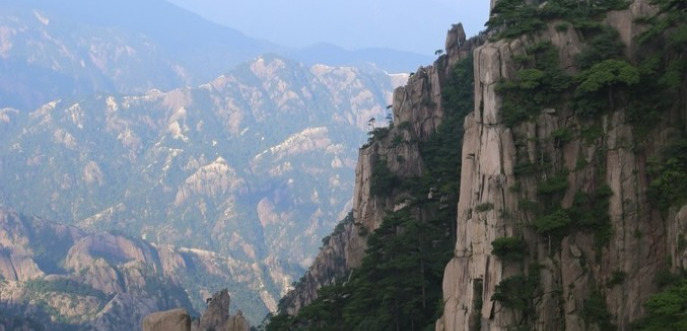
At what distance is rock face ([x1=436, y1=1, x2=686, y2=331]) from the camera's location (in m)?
50.1

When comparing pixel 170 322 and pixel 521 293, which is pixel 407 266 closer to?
pixel 521 293

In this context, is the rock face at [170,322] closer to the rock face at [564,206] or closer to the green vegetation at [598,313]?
the rock face at [564,206]

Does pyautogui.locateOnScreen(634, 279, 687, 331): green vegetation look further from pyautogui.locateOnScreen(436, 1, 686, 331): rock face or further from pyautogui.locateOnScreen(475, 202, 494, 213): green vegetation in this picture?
pyautogui.locateOnScreen(475, 202, 494, 213): green vegetation

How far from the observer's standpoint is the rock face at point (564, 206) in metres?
50.1

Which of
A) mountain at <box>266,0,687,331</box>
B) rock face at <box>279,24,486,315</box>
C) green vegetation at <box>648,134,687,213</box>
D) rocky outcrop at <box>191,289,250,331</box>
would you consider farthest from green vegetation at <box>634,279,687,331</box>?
rocky outcrop at <box>191,289,250,331</box>

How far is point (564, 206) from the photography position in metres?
52.0

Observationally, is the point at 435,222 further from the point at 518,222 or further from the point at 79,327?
the point at 79,327

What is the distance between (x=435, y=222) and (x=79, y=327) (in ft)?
439

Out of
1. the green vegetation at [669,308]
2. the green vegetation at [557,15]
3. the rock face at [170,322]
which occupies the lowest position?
the rock face at [170,322]

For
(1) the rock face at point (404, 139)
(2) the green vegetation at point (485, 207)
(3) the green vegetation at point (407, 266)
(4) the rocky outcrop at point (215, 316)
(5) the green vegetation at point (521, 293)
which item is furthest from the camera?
(4) the rocky outcrop at point (215, 316)

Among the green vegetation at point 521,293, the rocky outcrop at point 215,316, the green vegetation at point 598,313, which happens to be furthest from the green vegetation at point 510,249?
the rocky outcrop at point 215,316

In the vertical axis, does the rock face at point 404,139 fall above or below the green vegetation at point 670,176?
above

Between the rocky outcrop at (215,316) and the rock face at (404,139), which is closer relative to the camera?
the rock face at (404,139)

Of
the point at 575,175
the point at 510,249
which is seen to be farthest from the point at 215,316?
the point at 575,175
